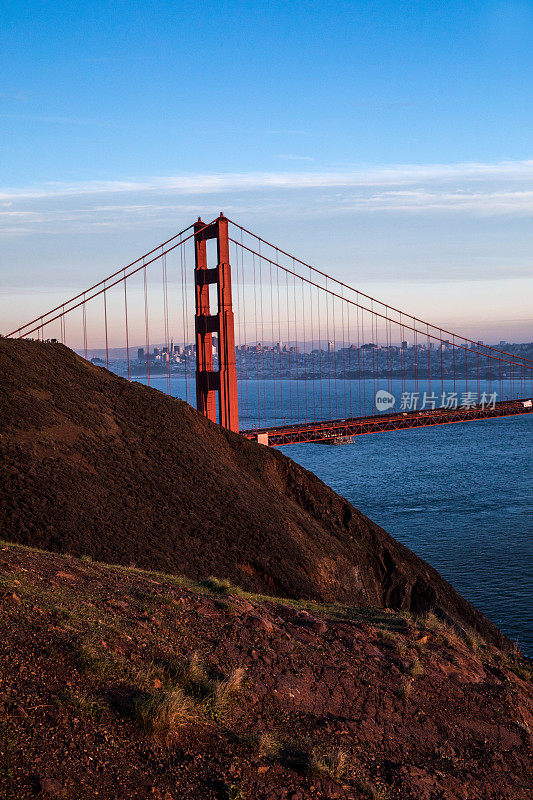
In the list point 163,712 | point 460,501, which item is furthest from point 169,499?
point 460,501

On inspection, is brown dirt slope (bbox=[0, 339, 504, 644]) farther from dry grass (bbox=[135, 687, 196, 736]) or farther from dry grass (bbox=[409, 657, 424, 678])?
dry grass (bbox=[135, 687, 196, 736])

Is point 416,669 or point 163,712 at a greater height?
point 163,712

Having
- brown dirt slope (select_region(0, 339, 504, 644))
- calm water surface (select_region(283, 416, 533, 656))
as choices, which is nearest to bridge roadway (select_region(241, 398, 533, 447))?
calm water surface (select_region(283, 416, 533, 656))

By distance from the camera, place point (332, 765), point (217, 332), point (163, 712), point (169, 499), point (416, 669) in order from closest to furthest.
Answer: point (163, 712), point (332, 765), point (416, 669), point (169, 499), point (217, 332)

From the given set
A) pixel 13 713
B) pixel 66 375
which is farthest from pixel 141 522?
pixel 13 713

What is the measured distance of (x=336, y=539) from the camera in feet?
85.7

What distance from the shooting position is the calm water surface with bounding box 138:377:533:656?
3428 cm

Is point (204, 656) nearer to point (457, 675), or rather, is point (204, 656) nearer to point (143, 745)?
point (143, 745)

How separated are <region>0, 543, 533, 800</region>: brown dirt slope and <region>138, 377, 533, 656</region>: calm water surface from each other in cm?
1720

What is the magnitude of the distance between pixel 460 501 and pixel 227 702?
53.6m

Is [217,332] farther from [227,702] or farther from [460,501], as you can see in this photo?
[227,702]

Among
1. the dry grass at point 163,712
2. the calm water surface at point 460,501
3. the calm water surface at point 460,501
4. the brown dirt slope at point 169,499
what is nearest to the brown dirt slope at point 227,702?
the dry grass at point 163,712

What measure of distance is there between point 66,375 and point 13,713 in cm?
2284

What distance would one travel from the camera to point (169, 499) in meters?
22.8
